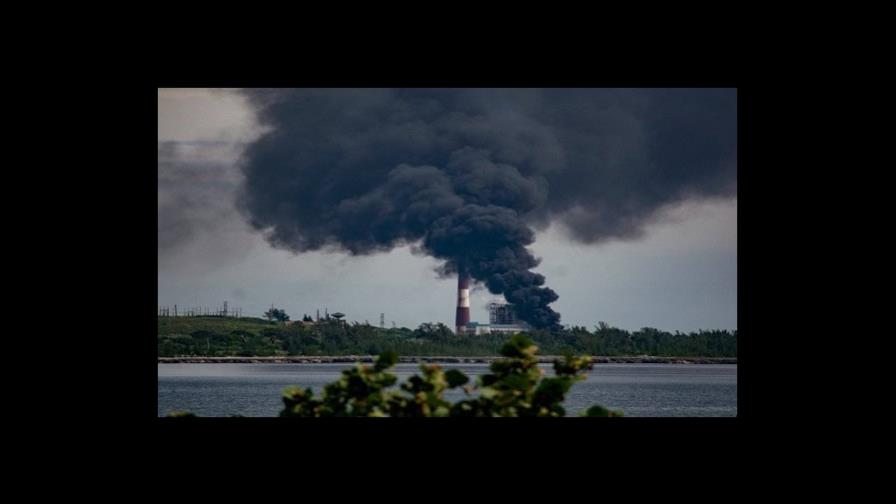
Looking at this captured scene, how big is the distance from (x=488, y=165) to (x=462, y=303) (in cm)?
674

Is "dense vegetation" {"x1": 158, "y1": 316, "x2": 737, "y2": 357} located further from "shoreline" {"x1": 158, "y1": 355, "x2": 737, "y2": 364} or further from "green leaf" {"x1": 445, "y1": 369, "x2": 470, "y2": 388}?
"green leaf" {"x1": 445, "y1": 369, "x2": 470, "y2": 388}

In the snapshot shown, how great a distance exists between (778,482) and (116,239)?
1855 millimetres

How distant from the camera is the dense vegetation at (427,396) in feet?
10.4

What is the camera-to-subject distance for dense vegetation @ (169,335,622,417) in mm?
3178

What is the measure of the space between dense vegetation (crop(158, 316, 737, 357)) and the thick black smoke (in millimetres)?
3641

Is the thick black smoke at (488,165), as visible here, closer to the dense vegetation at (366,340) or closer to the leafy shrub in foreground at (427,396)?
the dense vegetation at (366,340)

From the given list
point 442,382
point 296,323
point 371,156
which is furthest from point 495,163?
point 442,382

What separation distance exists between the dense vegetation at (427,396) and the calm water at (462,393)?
76.6 ft

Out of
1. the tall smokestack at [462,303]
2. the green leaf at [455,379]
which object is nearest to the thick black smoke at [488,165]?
the tall smokestack at [462,303]

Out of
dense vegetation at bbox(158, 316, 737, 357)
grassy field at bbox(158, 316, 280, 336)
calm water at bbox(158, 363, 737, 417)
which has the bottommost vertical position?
calm water at bbox(158, 363, 737, 417)

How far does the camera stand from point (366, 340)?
53.3 meters

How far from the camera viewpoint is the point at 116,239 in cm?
279

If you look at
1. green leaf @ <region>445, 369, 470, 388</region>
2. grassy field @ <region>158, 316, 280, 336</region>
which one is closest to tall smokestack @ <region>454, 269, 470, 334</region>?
grassy field @ <region>158, 316, 280, 336</region>

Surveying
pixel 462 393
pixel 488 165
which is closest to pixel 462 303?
pixel 488 165
